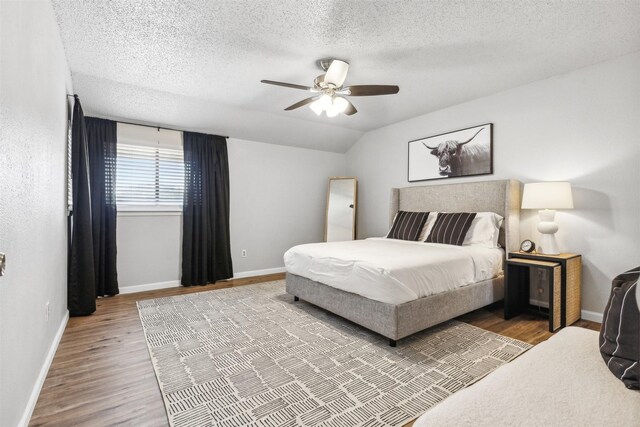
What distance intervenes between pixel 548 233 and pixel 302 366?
268 cm

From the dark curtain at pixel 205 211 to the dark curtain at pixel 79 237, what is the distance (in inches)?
49.7

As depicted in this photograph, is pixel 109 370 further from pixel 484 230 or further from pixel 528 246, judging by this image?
pixel 528 246

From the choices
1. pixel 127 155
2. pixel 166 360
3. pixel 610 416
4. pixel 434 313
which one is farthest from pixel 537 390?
pixel 127 155

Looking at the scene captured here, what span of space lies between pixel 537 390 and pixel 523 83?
3.61m

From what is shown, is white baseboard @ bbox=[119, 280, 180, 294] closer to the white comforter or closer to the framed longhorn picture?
the white comforter

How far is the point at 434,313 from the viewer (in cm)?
252

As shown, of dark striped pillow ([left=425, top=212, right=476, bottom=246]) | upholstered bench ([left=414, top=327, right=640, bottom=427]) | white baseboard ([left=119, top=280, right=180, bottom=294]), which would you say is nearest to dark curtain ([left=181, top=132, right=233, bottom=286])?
white baseboard ([left=119, top=280, right=180, bottom=294])

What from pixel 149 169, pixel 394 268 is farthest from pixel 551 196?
pixel 149 169

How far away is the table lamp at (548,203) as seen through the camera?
279 cm

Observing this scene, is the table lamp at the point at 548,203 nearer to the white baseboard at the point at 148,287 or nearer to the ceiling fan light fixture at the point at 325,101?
the ceiling fan light fixture at the point at 325,101

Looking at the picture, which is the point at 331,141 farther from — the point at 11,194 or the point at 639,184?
the point at 11,194

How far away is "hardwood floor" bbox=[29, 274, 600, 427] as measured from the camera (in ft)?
5.23

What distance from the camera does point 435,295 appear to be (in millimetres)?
2545

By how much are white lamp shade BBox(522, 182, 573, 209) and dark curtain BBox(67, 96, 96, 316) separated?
452cm
